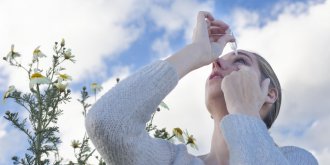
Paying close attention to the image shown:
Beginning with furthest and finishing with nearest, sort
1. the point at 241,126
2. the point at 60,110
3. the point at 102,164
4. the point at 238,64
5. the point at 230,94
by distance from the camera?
1. the point at 60,110
2. the point at 102,164
3. the point at 238,64
4. the point at 230,94
5. the point at 241,126

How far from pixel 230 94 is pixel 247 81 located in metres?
0.08

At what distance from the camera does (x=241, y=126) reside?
5.23ft

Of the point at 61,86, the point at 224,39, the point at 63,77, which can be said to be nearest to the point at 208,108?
the point at 224,39

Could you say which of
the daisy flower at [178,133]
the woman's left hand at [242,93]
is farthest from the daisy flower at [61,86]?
the woman's left hand at [242,93]

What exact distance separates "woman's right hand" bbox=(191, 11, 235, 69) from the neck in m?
0.24

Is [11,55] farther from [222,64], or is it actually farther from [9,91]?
[222,64]

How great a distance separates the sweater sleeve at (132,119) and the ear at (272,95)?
1.54 ft

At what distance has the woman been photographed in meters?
1.58

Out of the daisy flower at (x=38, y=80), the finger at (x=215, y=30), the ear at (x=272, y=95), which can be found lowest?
the ear at (x=272, y=95)

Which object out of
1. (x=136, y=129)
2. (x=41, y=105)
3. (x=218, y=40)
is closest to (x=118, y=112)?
(x=136, y=129)

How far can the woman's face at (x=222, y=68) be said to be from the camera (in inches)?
75.2

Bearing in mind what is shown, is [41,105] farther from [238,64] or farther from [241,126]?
[241,126]

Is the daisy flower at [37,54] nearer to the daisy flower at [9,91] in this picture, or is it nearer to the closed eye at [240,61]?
the daisy flower at [9,91]

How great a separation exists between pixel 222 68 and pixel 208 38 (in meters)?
0.13
